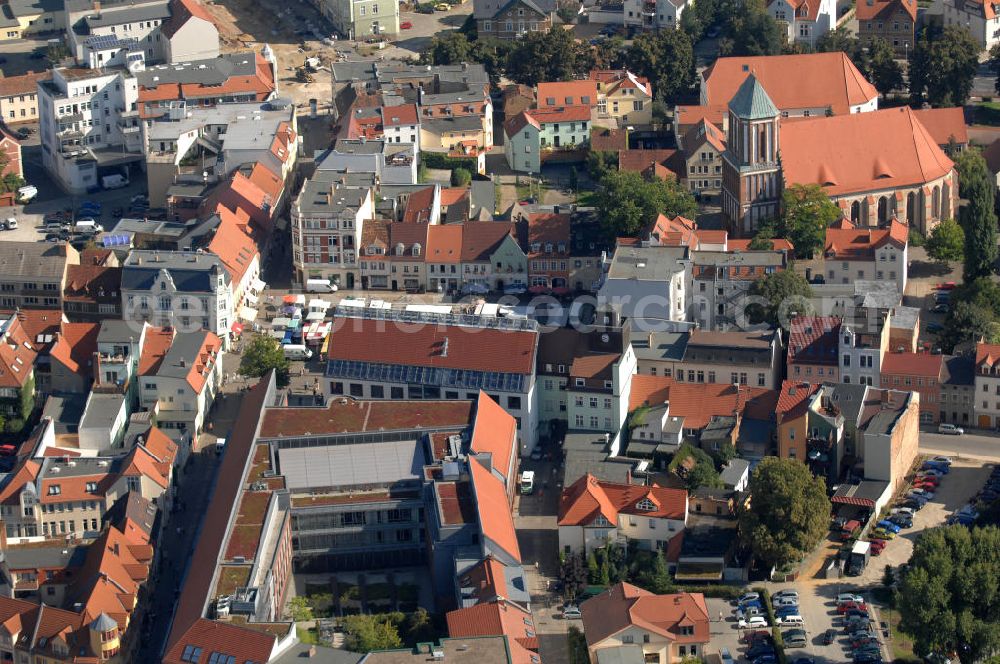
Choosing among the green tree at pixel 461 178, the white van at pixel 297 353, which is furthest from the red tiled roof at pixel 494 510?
the green tree at pixel 461 178

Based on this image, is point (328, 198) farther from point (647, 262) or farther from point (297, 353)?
point (647, 262)

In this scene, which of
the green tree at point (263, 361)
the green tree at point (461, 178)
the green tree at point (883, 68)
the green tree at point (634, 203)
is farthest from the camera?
the green tree at point (883, 68)

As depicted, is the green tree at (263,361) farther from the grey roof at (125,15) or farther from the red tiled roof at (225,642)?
the grey roof at (125,15)

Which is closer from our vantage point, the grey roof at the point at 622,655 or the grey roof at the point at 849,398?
the grey roof at the point at 622,655

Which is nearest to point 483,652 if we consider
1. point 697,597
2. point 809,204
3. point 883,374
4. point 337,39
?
point 697,597

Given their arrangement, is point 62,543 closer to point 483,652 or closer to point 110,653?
point 110,653

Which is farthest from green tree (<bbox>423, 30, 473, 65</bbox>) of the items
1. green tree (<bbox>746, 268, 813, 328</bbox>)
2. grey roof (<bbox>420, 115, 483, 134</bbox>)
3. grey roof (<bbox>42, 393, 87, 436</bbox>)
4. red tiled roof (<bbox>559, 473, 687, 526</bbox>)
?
red tiled roof (<bbox>559, 473, 687, 526</bbox>)

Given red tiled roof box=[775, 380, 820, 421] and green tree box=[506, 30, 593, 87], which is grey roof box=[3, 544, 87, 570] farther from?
green tree box=[506, 30, 593, 87]
